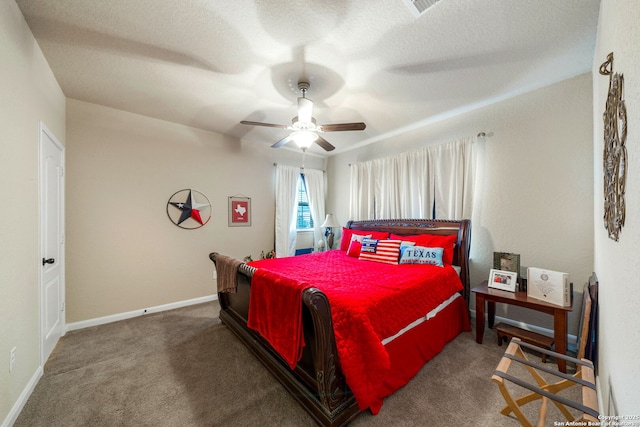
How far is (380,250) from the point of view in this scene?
325 cm

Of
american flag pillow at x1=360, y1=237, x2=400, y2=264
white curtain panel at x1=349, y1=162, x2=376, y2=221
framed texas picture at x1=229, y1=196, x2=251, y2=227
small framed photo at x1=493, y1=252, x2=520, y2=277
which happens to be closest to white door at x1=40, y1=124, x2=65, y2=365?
framed texas picture at x1=229, y1=196, x2=251, y2=227

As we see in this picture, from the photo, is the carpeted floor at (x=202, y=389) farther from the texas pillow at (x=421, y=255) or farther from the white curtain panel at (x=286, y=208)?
the white curtain panel at (x=286, y=208)

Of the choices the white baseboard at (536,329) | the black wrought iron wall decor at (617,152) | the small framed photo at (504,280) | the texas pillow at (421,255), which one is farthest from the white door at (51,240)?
the white baseboard at (536,329)

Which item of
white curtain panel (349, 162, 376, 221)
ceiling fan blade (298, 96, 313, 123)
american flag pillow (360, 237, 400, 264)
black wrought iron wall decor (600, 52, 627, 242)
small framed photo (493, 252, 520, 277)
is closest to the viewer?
black wrought iron wall decor (600, 52, 627, 242)

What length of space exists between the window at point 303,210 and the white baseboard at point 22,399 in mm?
3705

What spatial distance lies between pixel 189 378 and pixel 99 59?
2916 mm

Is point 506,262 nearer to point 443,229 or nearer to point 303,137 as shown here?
point 443,229

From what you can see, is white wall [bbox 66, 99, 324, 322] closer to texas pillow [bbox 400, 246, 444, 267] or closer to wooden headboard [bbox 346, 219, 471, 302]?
wooden headboard [bbox 346, 219, 471, 302]

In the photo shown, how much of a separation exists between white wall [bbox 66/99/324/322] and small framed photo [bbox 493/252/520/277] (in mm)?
3652

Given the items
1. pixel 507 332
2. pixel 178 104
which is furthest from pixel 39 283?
pixel 507 332

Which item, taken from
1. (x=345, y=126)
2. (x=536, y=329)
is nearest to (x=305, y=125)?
(x=345, y=126)

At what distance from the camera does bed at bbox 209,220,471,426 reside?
149 cm

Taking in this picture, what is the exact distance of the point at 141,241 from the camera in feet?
11.1

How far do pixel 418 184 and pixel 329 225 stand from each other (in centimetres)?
185
